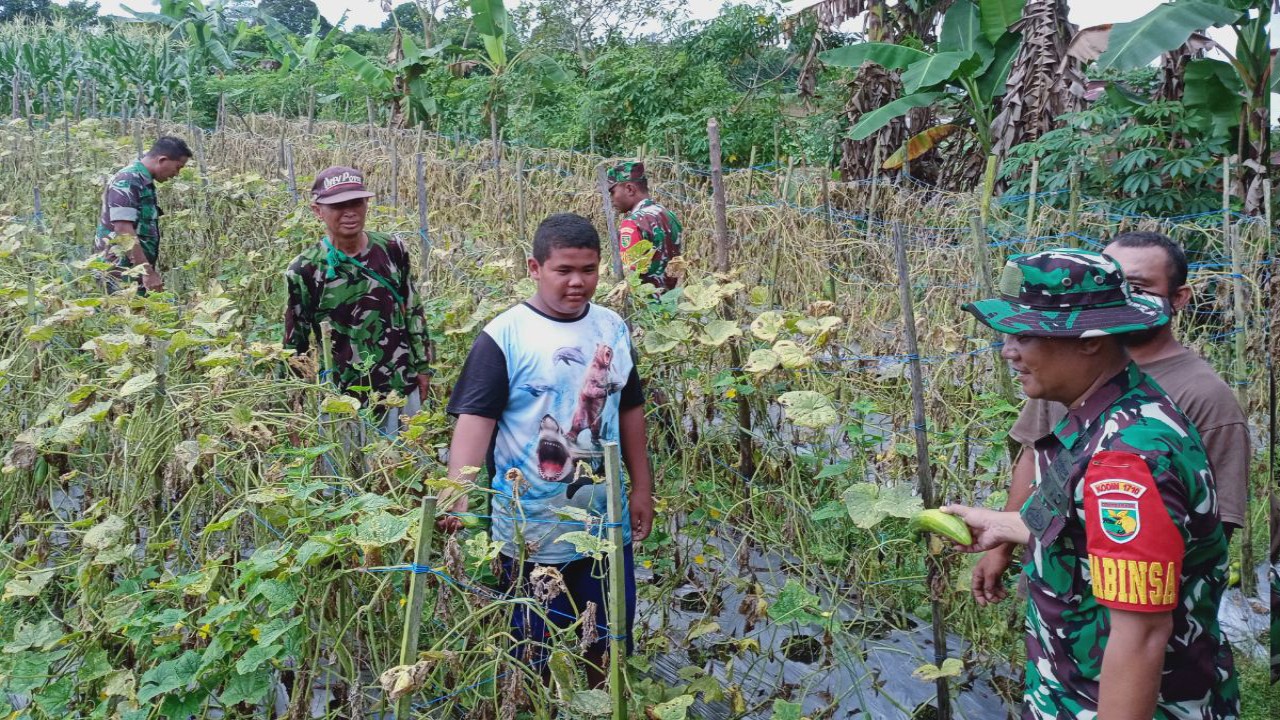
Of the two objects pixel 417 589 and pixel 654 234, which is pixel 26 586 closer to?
pixel 417 589

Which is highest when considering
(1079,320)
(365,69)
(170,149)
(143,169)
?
(365,69)

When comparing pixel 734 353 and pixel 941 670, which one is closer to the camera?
pixel 941 670

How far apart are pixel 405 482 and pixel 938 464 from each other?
1.80 metres

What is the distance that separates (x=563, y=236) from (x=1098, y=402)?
1276 millimetres

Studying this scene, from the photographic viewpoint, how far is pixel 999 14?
26.6 ft

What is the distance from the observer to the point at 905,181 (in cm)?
1019

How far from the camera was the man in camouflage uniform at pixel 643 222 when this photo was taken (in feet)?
14.5

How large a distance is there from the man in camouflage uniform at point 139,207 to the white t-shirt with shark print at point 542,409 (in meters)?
3.19

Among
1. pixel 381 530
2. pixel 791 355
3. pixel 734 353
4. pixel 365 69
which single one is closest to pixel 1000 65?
pixel 734 353

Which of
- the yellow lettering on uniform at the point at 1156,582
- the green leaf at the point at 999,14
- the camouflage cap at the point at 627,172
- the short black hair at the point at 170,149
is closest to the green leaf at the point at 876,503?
the yellow lettering on uniform at the point at 1156,582

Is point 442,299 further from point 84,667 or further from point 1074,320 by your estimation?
point 1074,320

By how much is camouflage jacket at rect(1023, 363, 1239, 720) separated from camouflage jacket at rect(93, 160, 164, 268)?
185 inches

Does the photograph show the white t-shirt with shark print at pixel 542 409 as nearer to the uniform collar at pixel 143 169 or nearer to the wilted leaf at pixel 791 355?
the wilted leaf at pixel 791 355

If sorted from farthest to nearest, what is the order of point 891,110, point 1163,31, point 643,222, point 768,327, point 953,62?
point 891,110, point 953,62, point 1163,31, point 643,222, point 768,327
